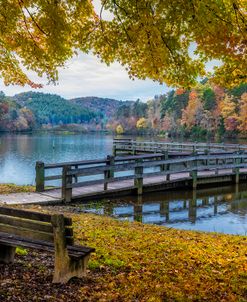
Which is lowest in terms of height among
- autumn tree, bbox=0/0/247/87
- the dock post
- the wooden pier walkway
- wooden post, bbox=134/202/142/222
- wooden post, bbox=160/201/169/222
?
the dock post

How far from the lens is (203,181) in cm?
2119

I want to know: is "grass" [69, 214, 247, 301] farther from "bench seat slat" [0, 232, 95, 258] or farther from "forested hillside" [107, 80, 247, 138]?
"forested hillside" [107, 80, 247, 138]

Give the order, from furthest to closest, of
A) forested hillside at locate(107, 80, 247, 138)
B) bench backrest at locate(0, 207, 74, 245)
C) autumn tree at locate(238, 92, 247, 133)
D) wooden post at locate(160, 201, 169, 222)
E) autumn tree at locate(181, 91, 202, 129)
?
autumn tree at locate(181, 91, 202, 129), forested hillside at locate(107, 80, 247, 138), autumn tree at locate(238, 92, 247, 133), wooden post at locate(160, 201, 169, 222), bench backrest at locate(0, 207, 74, 245)

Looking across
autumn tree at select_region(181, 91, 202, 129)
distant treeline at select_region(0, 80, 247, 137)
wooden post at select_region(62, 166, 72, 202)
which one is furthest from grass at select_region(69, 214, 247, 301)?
autumn tree at select_region(181, 91, 202, 129)

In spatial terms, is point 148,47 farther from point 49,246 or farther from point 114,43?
point 49,246

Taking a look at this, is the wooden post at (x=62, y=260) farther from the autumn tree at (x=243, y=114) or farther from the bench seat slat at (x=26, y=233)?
the autumn tree at (x=243, y=114)

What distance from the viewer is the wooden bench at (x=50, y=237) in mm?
5031

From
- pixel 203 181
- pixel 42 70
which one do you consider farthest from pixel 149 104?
pixel 42 70

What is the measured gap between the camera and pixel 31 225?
5.18m

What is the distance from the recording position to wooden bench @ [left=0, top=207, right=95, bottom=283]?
198 inches

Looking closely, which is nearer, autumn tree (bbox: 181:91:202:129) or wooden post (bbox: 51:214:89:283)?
wooden post (bbox: 51:214:89:283)

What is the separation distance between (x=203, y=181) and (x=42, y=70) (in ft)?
41.9

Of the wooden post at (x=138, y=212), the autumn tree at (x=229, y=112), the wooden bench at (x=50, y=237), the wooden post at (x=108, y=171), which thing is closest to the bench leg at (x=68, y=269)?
the wooden bench at (x=50, y=237)

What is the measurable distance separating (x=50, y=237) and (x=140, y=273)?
5.47ft
